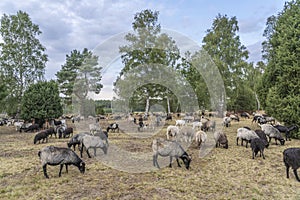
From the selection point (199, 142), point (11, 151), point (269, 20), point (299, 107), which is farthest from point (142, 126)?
point (269, 20)

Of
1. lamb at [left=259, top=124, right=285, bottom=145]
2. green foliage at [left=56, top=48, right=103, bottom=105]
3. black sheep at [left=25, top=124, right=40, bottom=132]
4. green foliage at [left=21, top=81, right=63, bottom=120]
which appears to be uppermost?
green foliage at [left=56, top=48, right=103, bottom=105]

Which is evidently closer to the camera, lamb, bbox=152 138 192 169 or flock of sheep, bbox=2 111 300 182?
flock of sheep, bbox=2 111 300 182

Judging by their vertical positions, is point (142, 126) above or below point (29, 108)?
below

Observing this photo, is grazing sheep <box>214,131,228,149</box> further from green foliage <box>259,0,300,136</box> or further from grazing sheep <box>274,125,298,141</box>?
green foliage <box>259,0,300,136</box>

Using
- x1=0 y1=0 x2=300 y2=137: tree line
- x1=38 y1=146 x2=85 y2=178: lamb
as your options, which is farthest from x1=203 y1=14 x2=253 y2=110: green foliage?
x1=38 y1=146 x2=85 y2=178: lamb

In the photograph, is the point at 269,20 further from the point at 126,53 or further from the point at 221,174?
the point at 221,174

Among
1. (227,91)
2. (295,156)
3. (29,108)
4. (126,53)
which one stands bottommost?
(295,156)

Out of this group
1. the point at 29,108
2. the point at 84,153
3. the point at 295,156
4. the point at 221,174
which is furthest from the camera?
the point at 29,108

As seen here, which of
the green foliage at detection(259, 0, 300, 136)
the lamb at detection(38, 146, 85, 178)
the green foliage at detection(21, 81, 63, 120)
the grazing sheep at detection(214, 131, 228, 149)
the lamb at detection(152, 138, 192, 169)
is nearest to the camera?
the lamb at detection(38, 146, 85, 178)

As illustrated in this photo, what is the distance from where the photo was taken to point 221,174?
830cm

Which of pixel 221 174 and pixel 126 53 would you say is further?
Result: pixel 126 53

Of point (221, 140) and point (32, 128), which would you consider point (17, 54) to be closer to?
point (32, 128)

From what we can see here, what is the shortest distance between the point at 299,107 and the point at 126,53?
18.5m

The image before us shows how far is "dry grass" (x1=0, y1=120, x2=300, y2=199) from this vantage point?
6.48 metres
